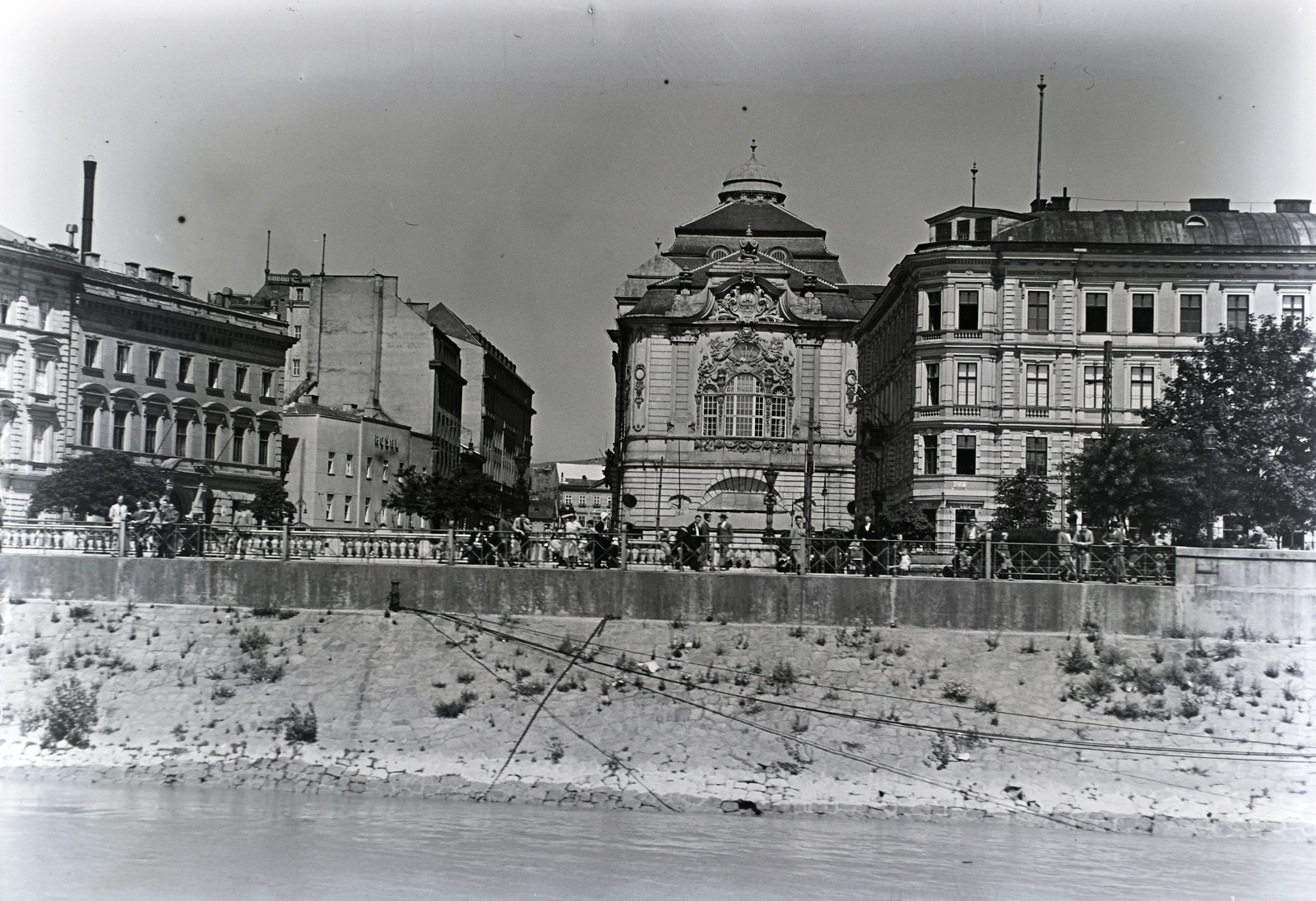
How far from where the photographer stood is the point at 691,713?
32562 mm

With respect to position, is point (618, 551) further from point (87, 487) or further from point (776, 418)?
point (776, 418)

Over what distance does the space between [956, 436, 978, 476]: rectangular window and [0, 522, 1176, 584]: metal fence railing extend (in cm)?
3089

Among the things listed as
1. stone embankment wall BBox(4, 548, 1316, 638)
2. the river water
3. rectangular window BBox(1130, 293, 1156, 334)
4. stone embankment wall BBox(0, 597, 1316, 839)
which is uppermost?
rectangular window BBox(1130, 293, 1156, 334)

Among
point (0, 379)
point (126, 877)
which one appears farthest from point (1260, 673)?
point (0, 379)

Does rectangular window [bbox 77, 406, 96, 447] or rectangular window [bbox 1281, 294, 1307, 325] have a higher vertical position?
rectangular window [bbox 1281, 294, 1307, 325]

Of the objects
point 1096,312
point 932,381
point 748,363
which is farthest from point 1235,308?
point 748,363

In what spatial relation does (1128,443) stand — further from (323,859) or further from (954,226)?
(323,859)

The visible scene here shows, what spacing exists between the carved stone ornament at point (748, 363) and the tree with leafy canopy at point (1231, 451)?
35592mm

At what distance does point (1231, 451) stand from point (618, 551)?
78.6ft

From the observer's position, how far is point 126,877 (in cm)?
2288

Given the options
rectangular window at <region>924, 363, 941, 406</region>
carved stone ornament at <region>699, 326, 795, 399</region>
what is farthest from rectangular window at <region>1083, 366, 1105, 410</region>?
carved stone ornament at <region>699, 326, 795, 399</region>

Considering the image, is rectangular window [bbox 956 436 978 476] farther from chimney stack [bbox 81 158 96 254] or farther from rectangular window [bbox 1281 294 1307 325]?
chimney stack [bbox 81 158 96 254]

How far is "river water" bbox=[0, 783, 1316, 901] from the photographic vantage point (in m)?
A: 23.1

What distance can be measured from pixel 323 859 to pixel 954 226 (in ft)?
180
